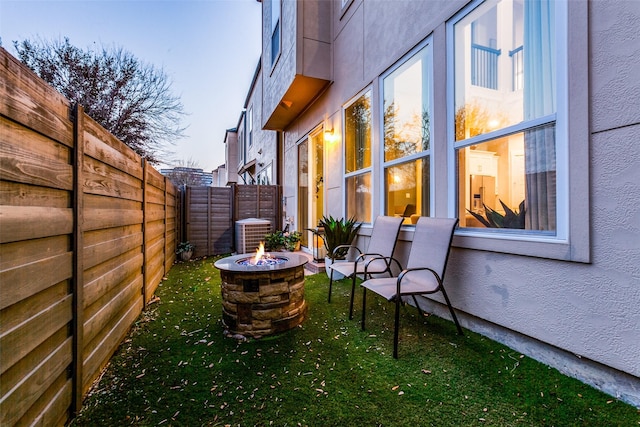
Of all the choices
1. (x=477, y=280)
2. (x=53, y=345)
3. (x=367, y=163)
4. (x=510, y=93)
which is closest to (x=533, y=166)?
(x=510, y=93)

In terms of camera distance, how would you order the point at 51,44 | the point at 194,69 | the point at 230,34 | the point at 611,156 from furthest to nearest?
the point at 230,34, the point at 194,69, the point at 51,44, the point at 611,156

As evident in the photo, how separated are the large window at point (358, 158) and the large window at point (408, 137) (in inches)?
17.4

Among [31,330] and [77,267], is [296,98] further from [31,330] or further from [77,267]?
[31,330]

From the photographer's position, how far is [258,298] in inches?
102

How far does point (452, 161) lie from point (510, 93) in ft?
2.35

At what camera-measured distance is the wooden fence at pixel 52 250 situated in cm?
111

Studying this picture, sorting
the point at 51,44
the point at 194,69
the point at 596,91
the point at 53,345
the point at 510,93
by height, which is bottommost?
the point at 53,345

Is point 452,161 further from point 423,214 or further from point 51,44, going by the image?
point 51,44

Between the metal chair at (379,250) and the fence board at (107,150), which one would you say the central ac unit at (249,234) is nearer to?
the metal chair at (379,250)

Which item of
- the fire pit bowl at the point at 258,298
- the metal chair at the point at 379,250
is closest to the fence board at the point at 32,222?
the fire pit bowl at the point at 258,298

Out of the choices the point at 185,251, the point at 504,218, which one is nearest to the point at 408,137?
the point at 504,218

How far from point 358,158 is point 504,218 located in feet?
8.30

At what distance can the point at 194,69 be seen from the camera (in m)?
10.8

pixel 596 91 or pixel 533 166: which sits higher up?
pixel 596 91
